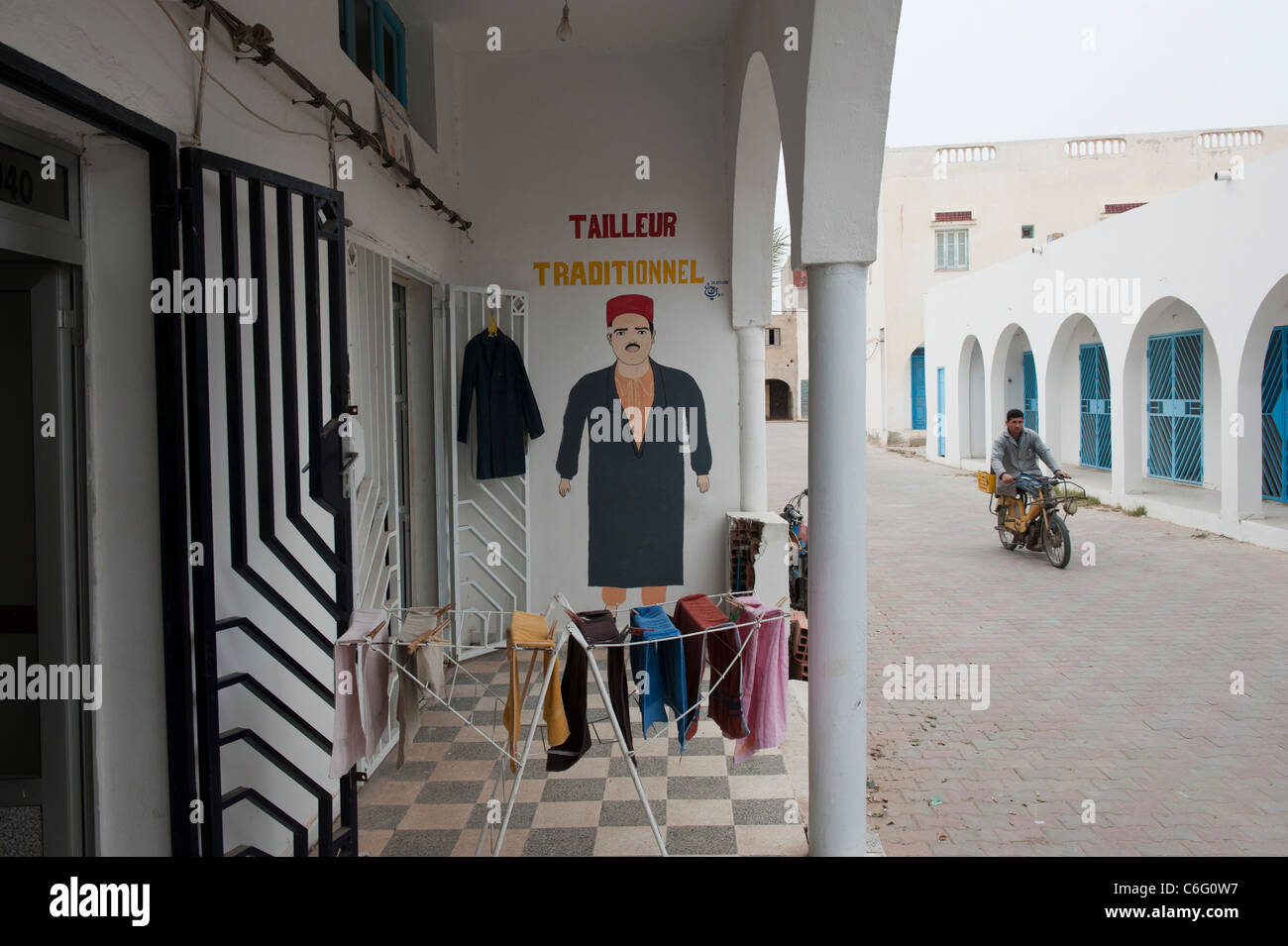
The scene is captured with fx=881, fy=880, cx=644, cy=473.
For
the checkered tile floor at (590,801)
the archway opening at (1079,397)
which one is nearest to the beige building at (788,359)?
the archway opening at (1079,397)

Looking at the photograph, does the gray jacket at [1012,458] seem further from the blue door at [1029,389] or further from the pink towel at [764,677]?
the blue door at [1029,389]

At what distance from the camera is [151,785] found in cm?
271

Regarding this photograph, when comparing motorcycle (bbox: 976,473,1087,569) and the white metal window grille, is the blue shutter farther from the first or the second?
motorcycle (bbox: 976,473,1087,569)

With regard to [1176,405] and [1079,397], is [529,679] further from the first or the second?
[1079,397]

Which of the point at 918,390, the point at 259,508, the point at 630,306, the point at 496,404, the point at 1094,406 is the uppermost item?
the point at 918,390

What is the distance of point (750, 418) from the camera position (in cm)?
651

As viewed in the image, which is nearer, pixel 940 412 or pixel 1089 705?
pixel 1089 705

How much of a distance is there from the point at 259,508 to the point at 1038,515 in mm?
8296

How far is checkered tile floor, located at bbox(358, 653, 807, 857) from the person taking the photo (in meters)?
3.61

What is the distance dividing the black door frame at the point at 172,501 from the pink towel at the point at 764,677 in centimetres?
185

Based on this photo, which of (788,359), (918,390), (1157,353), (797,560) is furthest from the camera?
(788,359)

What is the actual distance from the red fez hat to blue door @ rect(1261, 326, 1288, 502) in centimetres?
844

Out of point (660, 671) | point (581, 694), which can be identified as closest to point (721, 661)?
point (660, 671)
